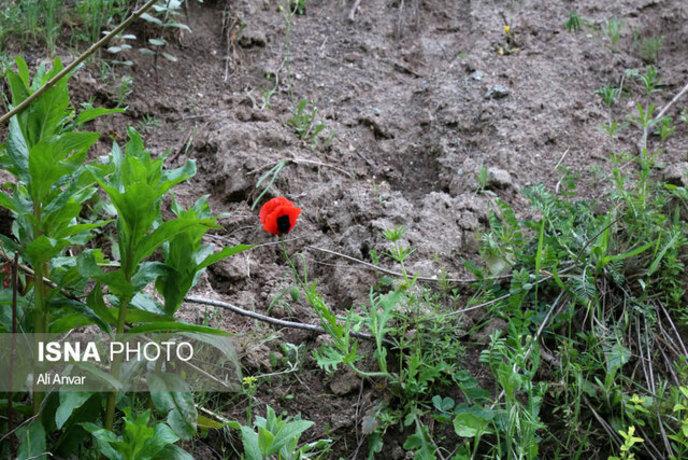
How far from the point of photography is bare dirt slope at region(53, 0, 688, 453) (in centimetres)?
279

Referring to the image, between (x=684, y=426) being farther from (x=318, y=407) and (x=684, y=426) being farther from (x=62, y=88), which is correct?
(x=62, y=88)

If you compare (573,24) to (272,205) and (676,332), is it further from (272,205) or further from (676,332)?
(272,205)

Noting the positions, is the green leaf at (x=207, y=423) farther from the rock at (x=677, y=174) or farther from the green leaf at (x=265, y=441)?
the rock at (x=677, y=174)

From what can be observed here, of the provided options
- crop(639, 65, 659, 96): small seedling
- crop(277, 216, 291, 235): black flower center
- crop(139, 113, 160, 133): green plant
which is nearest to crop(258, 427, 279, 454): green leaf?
crop(277, 216, 291, 235): black flower center

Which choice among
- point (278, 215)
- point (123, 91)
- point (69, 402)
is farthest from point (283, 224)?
point (123, 91)

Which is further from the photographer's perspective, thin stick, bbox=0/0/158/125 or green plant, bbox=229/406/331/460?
green plant, bbox=229/406/331/460

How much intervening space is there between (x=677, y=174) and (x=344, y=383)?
61.2 inches

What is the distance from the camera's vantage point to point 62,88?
194cm

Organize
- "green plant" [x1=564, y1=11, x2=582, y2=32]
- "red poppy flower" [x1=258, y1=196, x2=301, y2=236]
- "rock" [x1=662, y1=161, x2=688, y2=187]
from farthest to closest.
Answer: "green plant" [x1=564, y1=11, x2=582, y2=32], "rock" [x1=662, y1=161, x2=688, y2=187], "red poppy flower" [x1=258, y1=196, x2=301, y2=236]

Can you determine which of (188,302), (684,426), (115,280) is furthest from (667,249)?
(115,280)

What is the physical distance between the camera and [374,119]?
348 centimetres

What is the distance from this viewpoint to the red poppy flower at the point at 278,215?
257cm

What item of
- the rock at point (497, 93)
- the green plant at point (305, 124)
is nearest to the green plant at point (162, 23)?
the green plant at point (305, 124)

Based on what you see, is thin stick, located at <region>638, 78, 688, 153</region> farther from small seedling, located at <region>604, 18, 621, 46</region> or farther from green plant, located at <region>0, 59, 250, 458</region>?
green plant, located at <region>0, 59, 250, 458</region>
